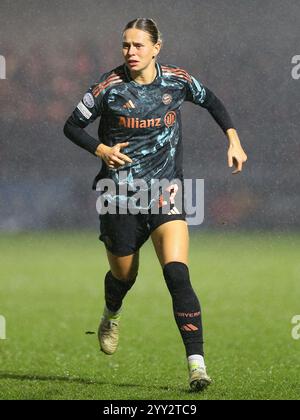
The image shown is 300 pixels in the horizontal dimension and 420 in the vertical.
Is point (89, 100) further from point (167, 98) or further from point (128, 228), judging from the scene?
point (128, 228)

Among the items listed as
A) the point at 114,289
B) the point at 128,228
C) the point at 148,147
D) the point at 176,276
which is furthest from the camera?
the point at 114,289

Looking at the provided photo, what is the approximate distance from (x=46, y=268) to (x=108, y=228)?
1160 cm

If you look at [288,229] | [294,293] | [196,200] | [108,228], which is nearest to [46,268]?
[196,200]

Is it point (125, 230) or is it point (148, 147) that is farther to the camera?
point (125, 230)

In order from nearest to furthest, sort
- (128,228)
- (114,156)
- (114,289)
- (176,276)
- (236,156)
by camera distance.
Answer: (114,156)
(176,276)
(236,156)
(128,228)
(114,289)

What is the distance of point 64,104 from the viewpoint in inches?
927

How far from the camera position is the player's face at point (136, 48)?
6961 millimetres

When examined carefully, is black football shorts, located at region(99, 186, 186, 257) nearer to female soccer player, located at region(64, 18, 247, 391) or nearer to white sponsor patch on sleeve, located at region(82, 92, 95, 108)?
female soccer player, located at region(64, 18, 247, 391)

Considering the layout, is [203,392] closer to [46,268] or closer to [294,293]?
[294,293]

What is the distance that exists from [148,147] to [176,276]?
93 cm

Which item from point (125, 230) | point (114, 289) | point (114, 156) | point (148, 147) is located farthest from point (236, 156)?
point (114, 289)

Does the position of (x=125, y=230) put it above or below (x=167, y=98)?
below

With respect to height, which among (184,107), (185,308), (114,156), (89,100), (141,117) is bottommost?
(185,308)

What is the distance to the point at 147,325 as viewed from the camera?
1185 centimetres
